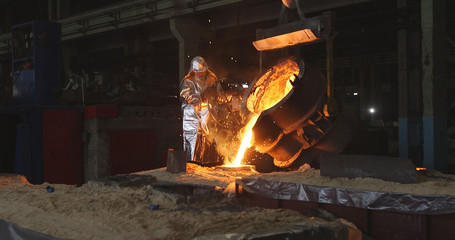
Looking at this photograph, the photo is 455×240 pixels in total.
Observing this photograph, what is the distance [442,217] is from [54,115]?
727 centimetres

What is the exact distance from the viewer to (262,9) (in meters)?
10.5

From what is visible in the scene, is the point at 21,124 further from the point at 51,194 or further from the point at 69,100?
the point at 51,194

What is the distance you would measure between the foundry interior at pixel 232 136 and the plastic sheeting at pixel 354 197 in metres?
0.01

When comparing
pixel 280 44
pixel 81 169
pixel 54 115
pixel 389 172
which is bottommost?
pixel 81 169

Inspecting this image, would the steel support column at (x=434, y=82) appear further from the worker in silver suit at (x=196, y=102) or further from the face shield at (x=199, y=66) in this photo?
the face shield at (x=199, y=66)

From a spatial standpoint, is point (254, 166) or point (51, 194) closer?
point (51, 194)

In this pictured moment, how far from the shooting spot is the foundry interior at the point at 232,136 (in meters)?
3.10

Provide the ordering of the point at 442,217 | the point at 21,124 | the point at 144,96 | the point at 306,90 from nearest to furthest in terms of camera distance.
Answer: the point at 442,217 < the point at 306,90 < the point at 21,124 < the point at 144,96

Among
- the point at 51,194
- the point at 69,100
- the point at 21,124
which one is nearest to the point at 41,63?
the point at 69,100

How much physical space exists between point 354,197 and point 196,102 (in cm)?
323

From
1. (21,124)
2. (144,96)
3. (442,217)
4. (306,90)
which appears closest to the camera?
(442,217)

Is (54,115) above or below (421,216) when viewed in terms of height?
above

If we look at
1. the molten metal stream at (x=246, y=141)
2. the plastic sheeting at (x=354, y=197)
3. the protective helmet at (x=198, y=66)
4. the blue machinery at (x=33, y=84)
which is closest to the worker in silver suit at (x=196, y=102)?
the protective helmet at (x=198, y=66)

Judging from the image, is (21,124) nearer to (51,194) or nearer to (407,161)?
(51,194)
